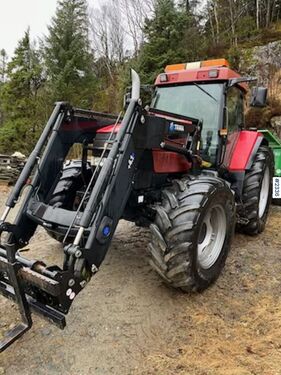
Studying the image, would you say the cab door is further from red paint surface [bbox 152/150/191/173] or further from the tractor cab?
red paint surface [bbox 152/150/191/173]

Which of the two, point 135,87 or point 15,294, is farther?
point 135,87

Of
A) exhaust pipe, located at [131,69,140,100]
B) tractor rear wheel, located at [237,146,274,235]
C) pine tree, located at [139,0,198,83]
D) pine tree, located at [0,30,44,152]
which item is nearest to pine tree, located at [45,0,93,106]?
pine tree, located at [0,30,44,152]

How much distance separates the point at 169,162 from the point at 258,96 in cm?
184

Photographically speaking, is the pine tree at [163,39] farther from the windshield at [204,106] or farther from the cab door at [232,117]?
the windshield at [204,106]

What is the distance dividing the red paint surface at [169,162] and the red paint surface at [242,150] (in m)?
1.07

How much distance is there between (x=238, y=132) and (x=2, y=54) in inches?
1081

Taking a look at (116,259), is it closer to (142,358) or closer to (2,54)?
(142,358)

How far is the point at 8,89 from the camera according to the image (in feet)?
59.9

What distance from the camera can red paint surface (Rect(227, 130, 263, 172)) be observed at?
470 cm

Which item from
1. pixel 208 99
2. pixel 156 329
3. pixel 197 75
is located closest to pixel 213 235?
pixel 156 329

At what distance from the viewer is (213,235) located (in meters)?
3.72

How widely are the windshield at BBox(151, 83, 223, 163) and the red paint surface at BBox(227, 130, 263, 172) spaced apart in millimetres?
514

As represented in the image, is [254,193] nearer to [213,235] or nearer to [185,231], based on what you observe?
[213,235]

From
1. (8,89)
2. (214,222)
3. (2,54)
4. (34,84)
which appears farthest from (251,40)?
(2,54)
